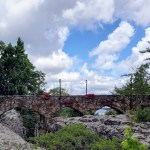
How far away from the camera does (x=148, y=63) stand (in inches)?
1553

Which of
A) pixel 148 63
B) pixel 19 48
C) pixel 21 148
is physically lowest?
pixel 21 148

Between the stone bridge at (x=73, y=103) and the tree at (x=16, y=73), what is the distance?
27.2ft

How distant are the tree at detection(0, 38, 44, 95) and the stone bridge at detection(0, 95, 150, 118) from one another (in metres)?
8.29

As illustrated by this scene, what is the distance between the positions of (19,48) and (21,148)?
3229 centimetres

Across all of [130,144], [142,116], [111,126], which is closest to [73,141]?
[111,126]

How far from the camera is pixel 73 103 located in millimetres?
41375

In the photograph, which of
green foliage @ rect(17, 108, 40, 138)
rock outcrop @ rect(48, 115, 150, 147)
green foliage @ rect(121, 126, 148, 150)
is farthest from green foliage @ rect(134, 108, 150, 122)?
green foliage @ rect(17, 108, 40, 138)

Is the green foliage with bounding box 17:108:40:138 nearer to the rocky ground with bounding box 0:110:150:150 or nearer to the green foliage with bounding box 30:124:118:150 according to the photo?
the rocky ground with bounding box 0:110:150:150

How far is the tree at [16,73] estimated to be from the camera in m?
49.0

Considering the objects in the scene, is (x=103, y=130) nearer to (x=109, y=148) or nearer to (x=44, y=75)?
(x=109, y=148)

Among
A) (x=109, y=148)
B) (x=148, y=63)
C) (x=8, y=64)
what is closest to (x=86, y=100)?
(x=148, y=63)

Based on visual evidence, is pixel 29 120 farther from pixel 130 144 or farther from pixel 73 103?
pixel 130 144

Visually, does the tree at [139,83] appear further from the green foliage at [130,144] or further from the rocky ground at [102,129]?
the green foliage at [130,144]

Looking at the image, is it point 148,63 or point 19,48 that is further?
point 19,48
